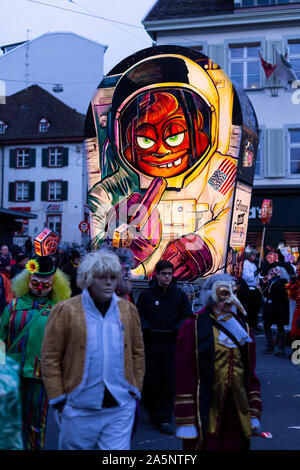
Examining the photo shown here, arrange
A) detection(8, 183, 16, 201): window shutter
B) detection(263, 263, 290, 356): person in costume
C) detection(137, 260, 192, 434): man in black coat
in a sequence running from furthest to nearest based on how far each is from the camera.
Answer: detection(8, 183, 16, 201): window shutter, detection(263, 263, 290, 356): person in costume, detection(137, 260, 192, 434): man in black coat

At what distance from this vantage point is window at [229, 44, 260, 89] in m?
22.5

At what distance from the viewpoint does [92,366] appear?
11.8 feet

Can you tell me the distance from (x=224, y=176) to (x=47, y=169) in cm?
3674

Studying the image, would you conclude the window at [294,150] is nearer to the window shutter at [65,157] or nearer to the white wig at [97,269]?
the white wig at [97,269]

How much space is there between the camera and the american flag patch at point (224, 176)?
8.34m

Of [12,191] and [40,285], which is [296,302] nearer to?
[40,285]

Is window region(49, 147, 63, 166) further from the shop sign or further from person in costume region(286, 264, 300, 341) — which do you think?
person in costume region(286, 264, 300, 341)

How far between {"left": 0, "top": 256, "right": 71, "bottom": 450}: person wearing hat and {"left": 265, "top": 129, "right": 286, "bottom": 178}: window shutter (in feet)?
60.6

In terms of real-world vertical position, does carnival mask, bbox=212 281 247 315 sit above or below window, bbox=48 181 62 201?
below

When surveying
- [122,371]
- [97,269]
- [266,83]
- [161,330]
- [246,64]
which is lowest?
[161,330]

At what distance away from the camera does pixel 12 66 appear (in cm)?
4547

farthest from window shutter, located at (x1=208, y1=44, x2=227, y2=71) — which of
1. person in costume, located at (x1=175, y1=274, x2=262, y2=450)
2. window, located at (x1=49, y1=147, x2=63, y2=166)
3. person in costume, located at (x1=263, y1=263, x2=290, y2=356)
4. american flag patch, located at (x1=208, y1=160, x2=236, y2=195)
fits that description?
window, located at (x1=49, y1=147, x2=63, y2=166)

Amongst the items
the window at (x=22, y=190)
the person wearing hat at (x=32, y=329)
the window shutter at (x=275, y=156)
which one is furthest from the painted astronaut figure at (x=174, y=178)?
the window at (x=22, y=190)

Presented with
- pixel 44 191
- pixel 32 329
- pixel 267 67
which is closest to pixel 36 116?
pixel 44 191
